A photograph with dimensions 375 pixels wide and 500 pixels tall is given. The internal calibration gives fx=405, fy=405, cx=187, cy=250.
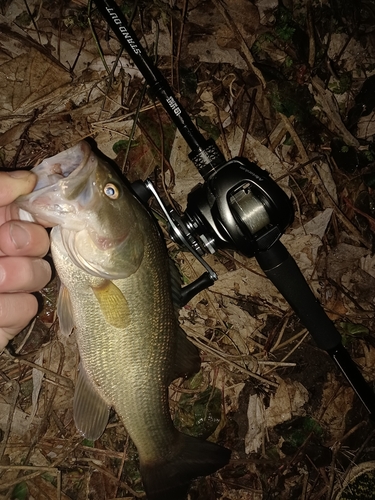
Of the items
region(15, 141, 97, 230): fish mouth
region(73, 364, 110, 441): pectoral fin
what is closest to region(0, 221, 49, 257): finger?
region(15, 141, 97, 230): fish mouth

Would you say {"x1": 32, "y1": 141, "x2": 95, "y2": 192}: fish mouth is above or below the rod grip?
above

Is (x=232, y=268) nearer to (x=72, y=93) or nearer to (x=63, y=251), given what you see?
(x=63, y=251)

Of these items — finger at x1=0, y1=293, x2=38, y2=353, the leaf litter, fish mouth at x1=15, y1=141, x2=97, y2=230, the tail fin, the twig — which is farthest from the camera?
the twig

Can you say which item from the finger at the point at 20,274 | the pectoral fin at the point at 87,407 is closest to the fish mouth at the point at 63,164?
the finger at the point at 20,274

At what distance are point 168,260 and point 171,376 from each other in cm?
77

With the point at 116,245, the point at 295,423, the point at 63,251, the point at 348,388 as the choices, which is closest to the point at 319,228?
the point at 348,388

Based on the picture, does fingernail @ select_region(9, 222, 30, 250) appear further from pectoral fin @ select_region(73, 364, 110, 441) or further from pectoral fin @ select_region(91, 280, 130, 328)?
pectoral fin @ select_region(73, 364, 110, 441)

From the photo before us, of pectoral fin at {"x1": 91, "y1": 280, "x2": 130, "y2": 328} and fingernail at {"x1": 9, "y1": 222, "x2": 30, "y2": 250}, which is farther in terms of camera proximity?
pectoral fin at {"x1": 91, "y1": 280, "x2": 130, "y2": 328}

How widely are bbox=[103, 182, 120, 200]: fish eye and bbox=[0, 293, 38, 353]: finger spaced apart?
0.81 metres

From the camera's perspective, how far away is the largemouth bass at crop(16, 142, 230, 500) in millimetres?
2076

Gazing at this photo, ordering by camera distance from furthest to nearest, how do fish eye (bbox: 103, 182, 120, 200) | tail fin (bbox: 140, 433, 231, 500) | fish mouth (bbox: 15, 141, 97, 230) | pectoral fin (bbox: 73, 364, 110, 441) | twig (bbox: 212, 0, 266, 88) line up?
twig (bbox: 212, 0, 266, 88) → tail fin (bbox: 140, 433, 231, 500) → pectoral fin (bbox: 73, 364, 110, 441) → fish eye (bbox: 103, 182, 120, 200) → fish mouth (bbox: 15, 141, 97, 230)

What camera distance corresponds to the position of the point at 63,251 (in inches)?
89.1

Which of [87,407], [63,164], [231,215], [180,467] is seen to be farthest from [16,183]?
[180,467]

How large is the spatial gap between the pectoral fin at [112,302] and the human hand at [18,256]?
14.3 inches
